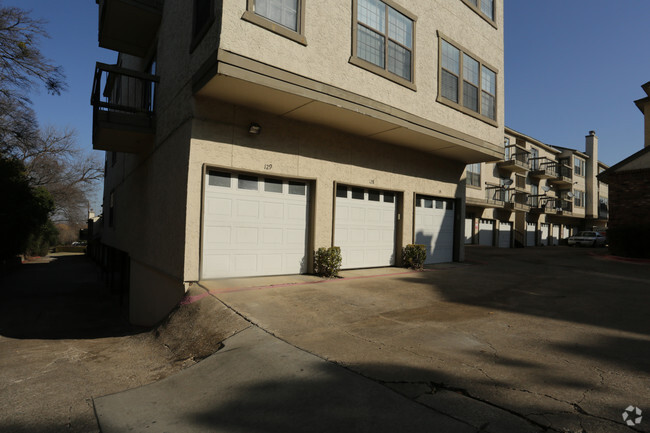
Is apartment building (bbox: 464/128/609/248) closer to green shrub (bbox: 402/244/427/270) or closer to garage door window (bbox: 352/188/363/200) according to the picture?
green shrub (bbox: 402/244/427/270)

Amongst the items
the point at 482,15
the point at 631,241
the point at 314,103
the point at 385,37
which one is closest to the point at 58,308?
the point at 314,103

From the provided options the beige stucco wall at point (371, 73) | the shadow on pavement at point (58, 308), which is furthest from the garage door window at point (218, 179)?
the shadow on pavement at point (58, 308)

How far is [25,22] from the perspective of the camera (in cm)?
1509

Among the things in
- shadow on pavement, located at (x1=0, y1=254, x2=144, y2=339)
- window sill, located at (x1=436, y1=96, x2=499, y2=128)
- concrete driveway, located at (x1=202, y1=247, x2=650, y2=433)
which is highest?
window sill, located at (x1=436, y1=96, x2=499, y2=128)

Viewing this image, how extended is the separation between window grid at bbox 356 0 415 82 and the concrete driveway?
225 inches

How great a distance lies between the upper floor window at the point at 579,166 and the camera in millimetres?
41250

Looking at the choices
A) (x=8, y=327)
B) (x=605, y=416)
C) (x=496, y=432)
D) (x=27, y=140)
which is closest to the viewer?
(x=496, y=432)

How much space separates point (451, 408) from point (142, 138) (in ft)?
37.7

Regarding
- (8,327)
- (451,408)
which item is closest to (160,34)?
(8,327)

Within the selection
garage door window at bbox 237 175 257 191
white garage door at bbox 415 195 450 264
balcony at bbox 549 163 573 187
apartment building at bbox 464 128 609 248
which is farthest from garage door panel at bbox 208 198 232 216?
balcony at bbox 549 163 573 187

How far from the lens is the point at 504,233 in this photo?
31.8 meters

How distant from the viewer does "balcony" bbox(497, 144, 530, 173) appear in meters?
30.6

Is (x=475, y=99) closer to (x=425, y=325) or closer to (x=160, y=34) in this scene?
(x=425, y=325)

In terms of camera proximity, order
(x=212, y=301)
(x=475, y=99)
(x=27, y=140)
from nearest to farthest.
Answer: (x=212, y=301), (x=475, y=99), (x=27, y=140)
